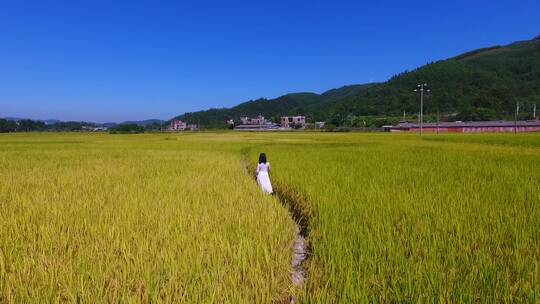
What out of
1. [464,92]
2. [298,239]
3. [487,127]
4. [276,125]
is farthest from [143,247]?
[276,125]

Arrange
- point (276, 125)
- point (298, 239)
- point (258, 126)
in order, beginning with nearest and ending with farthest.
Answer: point (298, 239), point (258, 126), point (276, 125)

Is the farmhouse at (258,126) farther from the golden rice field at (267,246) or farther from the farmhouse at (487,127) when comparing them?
the golden rice field at (267,246)

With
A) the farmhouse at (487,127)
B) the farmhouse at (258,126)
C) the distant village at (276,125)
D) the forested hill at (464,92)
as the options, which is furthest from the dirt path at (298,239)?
the farmhouse at (258,126)

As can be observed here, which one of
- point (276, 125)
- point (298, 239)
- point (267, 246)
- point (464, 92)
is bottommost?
point (298, 239)

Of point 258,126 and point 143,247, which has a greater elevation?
point 258,126

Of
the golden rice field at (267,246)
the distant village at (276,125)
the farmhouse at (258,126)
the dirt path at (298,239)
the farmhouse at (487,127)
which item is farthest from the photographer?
the farmhouse at (258,126)

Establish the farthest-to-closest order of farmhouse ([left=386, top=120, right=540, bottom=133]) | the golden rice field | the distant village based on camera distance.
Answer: the distant village, farmhouse ([left=386, top=120, right=540, bottom=133]), the golden rice field

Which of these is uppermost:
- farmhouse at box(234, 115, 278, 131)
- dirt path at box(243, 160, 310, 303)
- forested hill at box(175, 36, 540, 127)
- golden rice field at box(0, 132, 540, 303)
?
forested hill at box(175, 36, 540, 127)

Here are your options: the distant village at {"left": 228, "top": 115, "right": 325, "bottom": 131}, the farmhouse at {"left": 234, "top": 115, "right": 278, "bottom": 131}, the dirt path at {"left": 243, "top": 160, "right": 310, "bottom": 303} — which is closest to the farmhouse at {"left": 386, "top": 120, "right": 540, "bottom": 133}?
the distant village at {"left": 228, "top": 115, "right": 325, "bottom": 131}

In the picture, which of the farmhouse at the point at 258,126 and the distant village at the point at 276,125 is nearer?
the distant village at the point at 276,125

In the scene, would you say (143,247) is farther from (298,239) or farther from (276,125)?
(276,125)

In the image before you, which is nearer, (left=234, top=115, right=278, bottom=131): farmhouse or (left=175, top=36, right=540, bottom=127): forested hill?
(left=175, top=36, right=540, bottom=127): forested hill

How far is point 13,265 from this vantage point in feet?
7.85

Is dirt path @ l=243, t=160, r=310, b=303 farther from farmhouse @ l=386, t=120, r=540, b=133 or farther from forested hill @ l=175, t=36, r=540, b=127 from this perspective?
forested hill @ l=175, t=36, r=540, b=127
